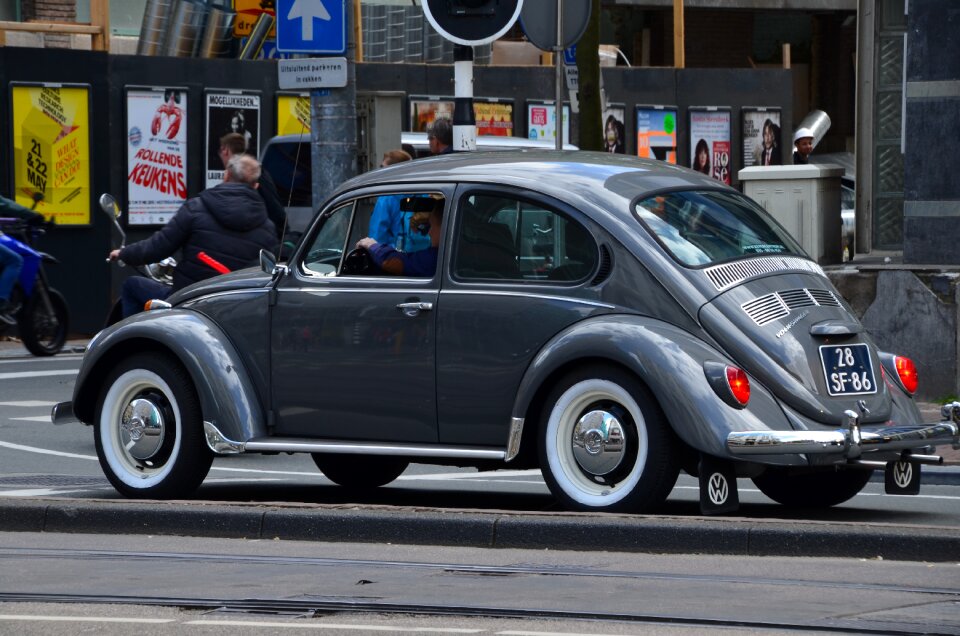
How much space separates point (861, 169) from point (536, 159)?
853cm

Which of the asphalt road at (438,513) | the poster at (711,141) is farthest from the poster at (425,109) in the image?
the asphalt road at (438,513)

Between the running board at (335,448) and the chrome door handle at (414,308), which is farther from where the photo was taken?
the chrome door handle at (414,308)

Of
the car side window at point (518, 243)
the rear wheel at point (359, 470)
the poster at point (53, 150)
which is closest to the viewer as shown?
the car side window at point (518, 243)

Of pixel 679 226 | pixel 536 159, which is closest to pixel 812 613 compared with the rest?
pixel 679 226

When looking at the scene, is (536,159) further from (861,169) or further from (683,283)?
(861,169)

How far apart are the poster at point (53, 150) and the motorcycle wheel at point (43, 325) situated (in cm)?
263

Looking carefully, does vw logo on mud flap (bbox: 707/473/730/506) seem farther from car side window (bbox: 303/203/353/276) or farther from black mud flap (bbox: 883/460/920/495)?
car side window (bbox: 303/203/353/276)

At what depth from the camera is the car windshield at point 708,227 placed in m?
8.31

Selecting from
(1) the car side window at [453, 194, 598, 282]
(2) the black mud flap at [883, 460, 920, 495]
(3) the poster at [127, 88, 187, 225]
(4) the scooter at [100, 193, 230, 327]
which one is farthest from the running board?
(3) the poster at [127, 88, 187, 225]

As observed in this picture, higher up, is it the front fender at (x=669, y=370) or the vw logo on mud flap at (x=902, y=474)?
the front fender at (x=669, y=370)

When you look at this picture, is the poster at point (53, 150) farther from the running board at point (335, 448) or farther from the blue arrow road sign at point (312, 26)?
the running board at point (335, 448)

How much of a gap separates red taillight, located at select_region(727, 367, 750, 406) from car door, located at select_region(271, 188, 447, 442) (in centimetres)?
143

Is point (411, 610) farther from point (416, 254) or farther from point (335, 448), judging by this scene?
point (416, 254)

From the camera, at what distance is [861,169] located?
55.1 ft
